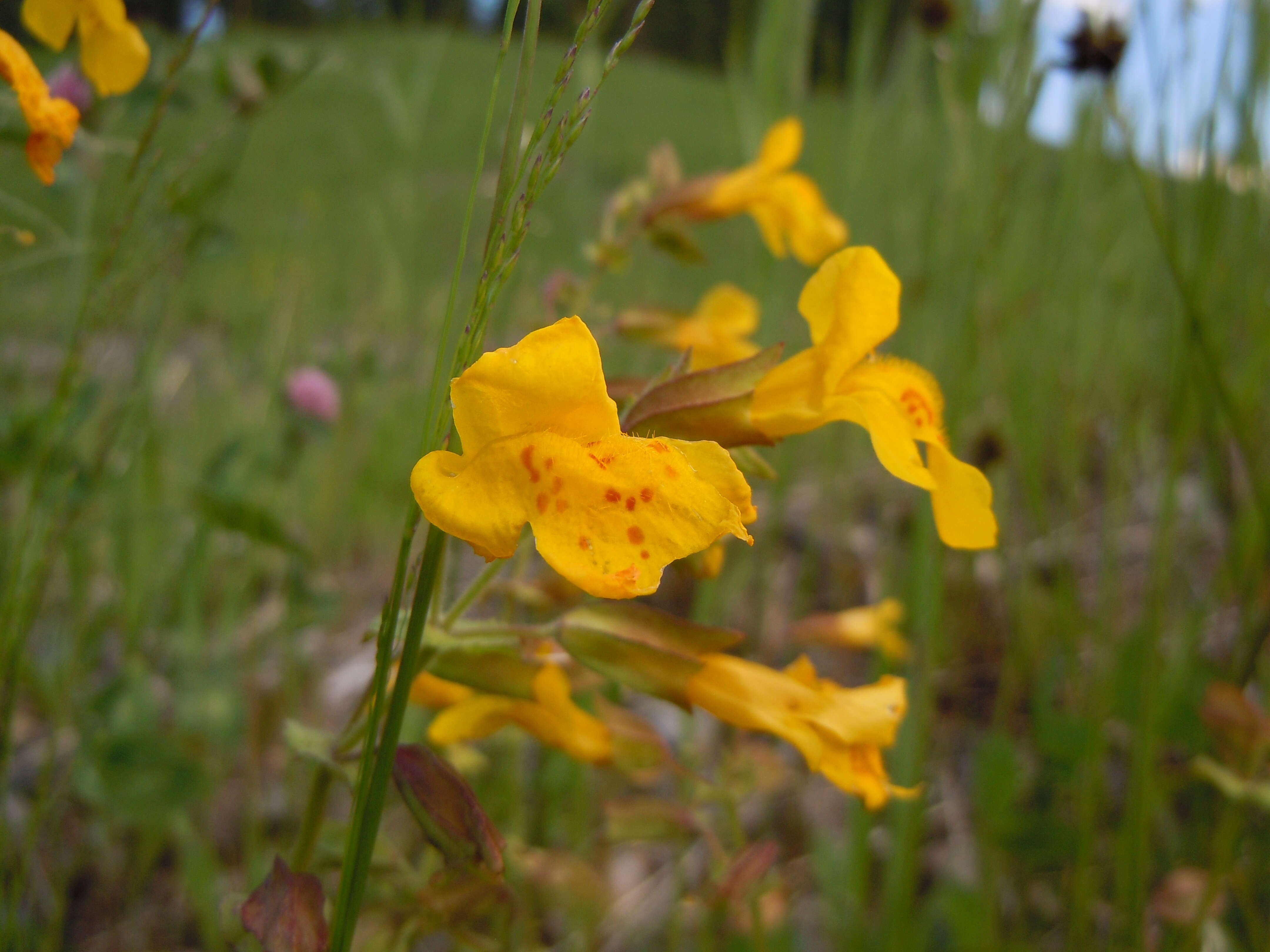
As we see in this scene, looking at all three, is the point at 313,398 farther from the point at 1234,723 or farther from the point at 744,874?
the point at 1234,723

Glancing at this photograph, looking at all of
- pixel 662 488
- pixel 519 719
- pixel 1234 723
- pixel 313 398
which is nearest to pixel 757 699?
pixel 519 719

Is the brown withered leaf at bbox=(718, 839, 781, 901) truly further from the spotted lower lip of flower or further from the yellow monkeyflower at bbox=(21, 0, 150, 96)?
the yellow monkeyflower at bbox=(21, 0, 150, 96)

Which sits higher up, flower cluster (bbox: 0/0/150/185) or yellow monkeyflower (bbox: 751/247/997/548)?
flower cluster (bbox: 0/0/150/185)

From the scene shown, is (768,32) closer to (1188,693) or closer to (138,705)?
(1188,693)

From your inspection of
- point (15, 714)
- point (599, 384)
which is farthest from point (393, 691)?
point (15, 714)

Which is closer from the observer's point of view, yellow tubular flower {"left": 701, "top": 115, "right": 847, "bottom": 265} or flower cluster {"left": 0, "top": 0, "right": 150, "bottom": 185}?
flower cluster {"left": 0, "top": 0, "right": 150, "bottom": 185}

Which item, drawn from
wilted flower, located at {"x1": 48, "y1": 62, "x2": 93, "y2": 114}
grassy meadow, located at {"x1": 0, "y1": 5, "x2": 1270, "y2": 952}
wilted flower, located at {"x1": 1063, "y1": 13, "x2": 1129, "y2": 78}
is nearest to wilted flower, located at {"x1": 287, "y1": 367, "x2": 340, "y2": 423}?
grassy meadow, located at {"x1": 0, "y1": 5, "x2": 1270, "y2": 952}

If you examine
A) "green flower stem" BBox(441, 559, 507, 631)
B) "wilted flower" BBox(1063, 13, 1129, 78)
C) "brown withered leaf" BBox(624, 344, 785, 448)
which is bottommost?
"green flower stem" BBox(441, 559, 507, 631)
